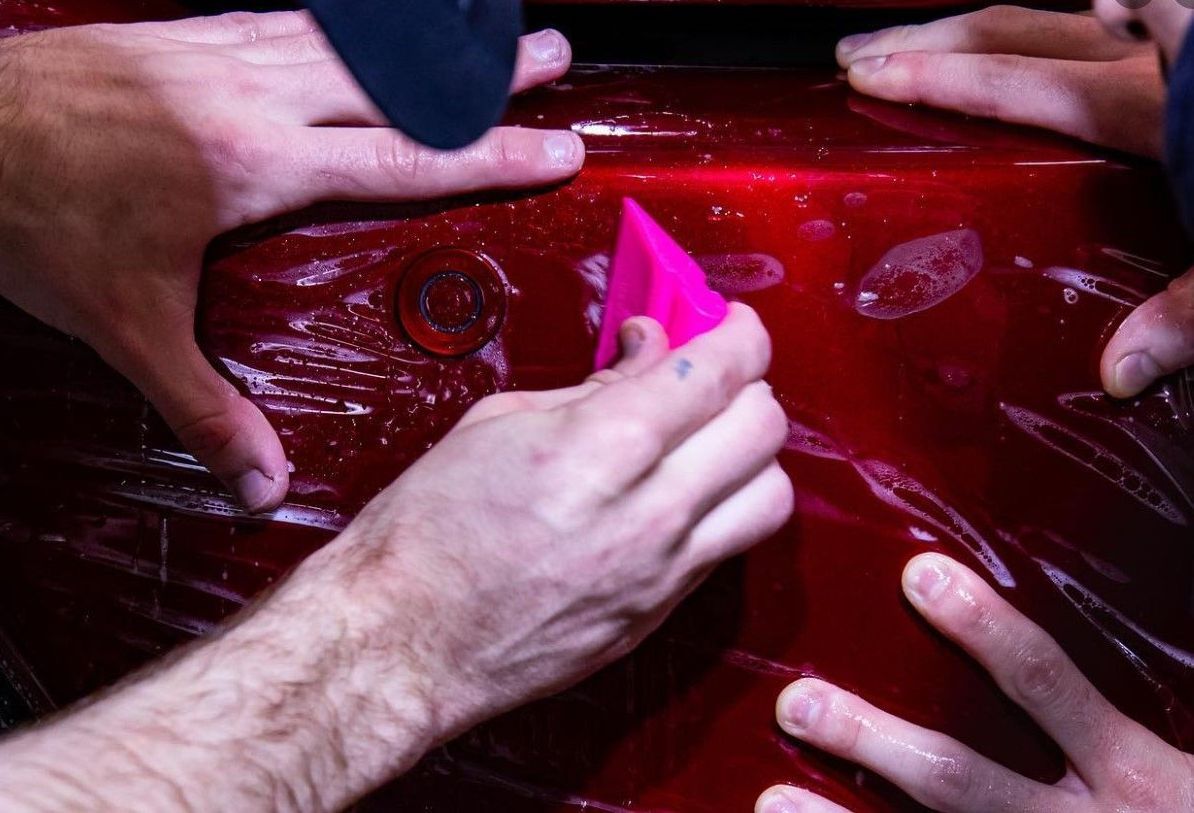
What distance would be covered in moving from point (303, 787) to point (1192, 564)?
0.77 meters

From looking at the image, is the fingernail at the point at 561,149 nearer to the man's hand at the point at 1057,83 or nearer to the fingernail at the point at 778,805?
the man's hand at the point at 1057,83

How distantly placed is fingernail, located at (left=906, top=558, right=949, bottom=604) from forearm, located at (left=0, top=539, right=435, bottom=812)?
43cm

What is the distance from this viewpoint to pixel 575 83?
94 cm

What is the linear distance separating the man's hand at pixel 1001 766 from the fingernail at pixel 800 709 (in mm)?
15

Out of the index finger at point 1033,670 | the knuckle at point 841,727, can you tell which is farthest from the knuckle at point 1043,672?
the knuckle at point 841,727

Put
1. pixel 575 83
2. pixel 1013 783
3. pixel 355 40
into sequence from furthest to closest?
pixel 575 83
pixel 1013 783
pixel 355 40

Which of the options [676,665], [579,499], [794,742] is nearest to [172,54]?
[579,499]

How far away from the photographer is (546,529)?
0.62 m

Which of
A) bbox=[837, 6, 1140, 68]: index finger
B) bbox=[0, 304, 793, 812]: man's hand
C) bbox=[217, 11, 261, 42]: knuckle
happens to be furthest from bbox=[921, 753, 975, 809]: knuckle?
bbox=[217, 11, 261, 42]: knuckle

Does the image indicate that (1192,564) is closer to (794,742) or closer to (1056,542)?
(1056,542)

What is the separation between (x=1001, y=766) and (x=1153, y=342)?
0.39m

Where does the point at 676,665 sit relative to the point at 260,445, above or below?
below

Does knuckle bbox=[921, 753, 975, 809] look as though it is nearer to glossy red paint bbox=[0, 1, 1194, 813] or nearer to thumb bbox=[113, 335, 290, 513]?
glossy red paint bbox=[0, 1, 1194, 813]

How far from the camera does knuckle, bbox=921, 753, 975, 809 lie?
77 centimetres
